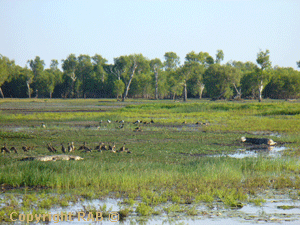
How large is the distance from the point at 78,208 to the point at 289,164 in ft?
24.3

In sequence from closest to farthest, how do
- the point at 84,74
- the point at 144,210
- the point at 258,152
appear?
the point at 144,210, the point at 258,152, the point at 84,74

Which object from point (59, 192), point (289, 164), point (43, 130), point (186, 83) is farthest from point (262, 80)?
point (59, 192)

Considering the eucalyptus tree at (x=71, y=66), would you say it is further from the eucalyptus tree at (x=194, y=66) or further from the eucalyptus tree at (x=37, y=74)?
the eucalyptus tree at (x=194, y=66)

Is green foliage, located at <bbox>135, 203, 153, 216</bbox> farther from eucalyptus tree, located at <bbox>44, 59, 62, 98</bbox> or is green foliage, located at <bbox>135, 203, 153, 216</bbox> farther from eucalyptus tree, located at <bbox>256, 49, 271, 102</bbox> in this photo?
eucalyptus tree, located at <bbox>44, 59, 62, 98</bbox>

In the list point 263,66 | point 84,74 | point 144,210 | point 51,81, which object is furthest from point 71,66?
point 144,210

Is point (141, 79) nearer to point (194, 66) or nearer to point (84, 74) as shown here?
point (84, 74)

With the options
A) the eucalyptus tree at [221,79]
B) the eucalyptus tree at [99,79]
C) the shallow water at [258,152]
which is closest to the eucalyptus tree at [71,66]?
the eucalyptus tree at [99,79]

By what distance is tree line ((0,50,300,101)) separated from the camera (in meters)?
88.1

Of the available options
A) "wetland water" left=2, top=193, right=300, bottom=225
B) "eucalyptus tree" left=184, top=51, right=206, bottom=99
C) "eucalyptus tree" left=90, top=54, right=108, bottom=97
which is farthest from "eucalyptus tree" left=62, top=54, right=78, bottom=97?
"wetland water" left=2, top=193, right=300, bottom=225

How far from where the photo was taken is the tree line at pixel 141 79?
289 ft

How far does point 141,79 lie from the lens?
107812mm

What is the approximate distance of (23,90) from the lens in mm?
108000

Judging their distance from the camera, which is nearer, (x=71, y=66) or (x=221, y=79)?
(x=221, y=79)

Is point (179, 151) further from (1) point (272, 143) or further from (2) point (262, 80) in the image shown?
(2) point (262, 80)
